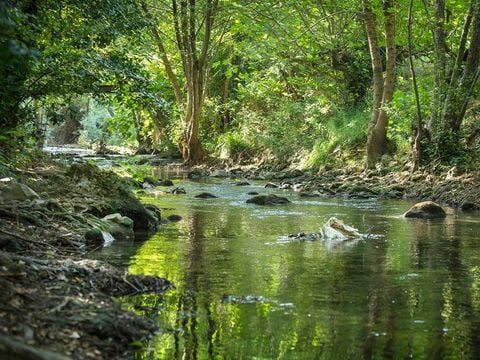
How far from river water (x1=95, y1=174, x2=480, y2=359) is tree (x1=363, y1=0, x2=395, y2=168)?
877 cm

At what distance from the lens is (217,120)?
3372cm

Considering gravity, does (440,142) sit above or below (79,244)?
above

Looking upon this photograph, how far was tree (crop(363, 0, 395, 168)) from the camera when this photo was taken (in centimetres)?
2058

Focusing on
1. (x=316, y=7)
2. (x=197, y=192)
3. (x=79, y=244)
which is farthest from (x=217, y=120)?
(x=79, y=244)

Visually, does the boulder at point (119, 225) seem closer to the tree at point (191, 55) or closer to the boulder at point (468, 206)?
the boulder at point (468, 206)

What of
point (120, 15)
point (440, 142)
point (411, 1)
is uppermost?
point (411, 1)

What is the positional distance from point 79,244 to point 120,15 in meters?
3.81

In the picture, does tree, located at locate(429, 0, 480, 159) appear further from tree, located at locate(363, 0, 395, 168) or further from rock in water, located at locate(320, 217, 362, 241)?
rock in water, located at locate(320, 217, 362, 241)

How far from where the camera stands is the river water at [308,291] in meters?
5.16

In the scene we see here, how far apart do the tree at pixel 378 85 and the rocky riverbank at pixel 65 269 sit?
1074cm

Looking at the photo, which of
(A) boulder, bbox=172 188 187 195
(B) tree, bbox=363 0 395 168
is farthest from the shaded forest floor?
(A) boulder, bbox=172 188 187 195

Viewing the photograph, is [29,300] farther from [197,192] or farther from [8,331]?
[197,192]

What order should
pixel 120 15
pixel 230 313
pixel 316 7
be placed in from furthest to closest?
pixel 316 7 → pixel 120 15 → pixel 230 313

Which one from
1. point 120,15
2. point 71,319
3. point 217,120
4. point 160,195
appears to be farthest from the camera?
point 217,120
